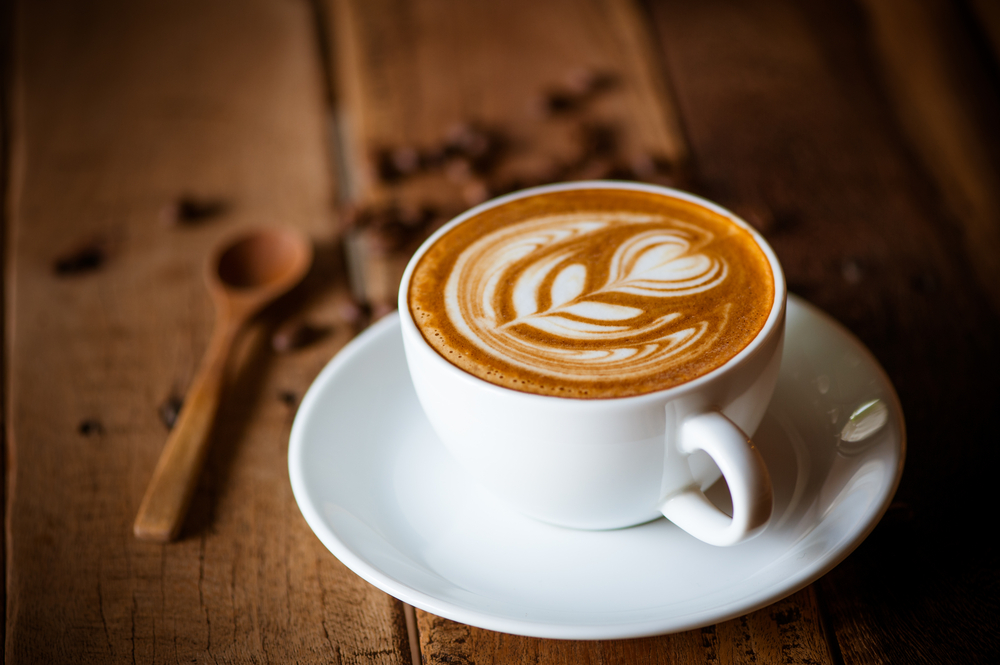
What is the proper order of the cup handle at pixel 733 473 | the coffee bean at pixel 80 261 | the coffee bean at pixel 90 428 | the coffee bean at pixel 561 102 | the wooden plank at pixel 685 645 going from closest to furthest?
the cup handle at pixel 733 473
the wooden plank at pixel 685 645
the coffee bean at pixel 90 428
the coffee bean at pixel 80 261
the coffee bean at pixel 561 102

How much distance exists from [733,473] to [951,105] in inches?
62.5

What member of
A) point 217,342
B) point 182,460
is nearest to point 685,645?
point 182,460

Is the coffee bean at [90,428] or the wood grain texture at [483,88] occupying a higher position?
the wood grain texture at [483,88]

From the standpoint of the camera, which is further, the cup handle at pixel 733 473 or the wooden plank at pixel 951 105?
the wooden plank at pixel 951 105

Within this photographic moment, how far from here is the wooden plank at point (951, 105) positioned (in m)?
1.57

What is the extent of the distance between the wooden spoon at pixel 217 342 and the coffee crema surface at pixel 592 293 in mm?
453

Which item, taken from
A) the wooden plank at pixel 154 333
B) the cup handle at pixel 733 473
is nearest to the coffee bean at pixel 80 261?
the wooden plank at pixel 154 333

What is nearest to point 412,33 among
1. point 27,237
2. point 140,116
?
point 140,116

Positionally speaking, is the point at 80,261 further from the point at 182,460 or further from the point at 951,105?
the point at 951,105

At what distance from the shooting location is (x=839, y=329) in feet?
3.62

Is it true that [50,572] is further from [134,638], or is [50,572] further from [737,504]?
[737,504]

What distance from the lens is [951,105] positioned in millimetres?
1867

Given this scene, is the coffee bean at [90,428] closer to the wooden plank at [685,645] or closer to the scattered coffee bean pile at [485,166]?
the scattered coffee bean pile at [485,166]

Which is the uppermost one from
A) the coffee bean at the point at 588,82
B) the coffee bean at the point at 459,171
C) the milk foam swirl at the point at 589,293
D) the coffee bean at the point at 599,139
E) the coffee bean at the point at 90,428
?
the milk foam swirl at the point at 589,293
